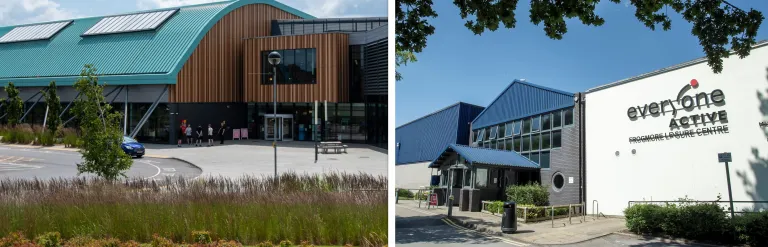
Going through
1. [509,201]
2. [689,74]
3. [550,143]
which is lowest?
[509,201]

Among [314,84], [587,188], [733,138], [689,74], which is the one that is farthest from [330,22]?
[733,138]

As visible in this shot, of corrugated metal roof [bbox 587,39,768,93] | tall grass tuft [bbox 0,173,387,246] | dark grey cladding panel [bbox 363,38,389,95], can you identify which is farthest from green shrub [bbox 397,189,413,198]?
corrugated metal roof [bbox 587,39,768,93]

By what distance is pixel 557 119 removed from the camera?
3.53 m

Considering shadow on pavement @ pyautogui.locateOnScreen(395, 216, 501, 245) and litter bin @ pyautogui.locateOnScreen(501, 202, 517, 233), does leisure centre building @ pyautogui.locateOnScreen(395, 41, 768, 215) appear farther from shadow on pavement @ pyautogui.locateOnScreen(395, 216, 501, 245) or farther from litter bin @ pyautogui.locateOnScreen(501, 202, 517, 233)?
shadow on pavement @ pyautogui.locateOnScreen(395, 216, 501, 245)

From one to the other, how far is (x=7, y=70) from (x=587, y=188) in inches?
180

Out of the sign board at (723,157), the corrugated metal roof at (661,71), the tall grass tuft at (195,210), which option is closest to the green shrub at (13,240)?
the tall grass tuft at (195,210)

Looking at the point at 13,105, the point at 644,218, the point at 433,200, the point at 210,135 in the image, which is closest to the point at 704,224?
the point at 644,218

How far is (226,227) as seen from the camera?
15.0 ft

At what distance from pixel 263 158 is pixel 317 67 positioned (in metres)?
0.87

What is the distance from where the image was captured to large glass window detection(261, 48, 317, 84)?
15.3 feet

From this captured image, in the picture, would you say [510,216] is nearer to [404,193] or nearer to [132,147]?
[404,193]

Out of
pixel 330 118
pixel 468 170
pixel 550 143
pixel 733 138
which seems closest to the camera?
pixel 733 138

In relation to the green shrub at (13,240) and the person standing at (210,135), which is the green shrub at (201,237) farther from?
the green shrub at (13,240)

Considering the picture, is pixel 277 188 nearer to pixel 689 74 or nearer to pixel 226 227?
pixel 226 227
